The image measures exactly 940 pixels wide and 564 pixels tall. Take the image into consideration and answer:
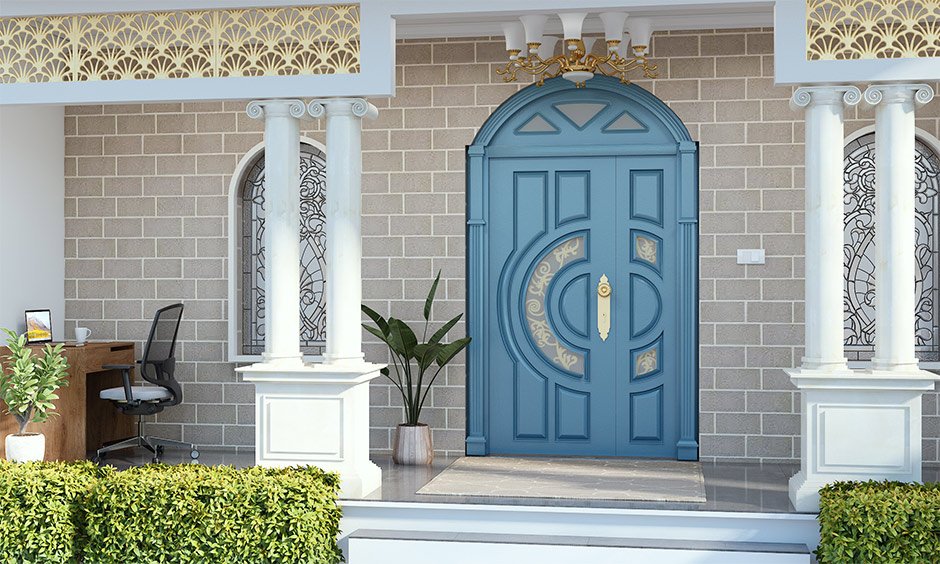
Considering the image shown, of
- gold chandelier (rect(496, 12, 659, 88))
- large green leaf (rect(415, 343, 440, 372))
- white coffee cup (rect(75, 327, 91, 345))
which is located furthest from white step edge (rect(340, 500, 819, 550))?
white coffee cup (rect(75, 327, 91, 345))

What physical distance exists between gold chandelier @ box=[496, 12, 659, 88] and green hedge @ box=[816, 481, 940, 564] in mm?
2831

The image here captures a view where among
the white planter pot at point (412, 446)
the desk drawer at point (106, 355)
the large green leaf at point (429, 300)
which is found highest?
the large green leaf at point (429, 300)

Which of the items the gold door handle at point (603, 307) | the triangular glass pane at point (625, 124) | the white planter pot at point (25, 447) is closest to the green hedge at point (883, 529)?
the gold door handle at point (603, 307)

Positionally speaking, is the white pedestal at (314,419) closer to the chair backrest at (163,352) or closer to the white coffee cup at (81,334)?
the chair backrest at (163,352)

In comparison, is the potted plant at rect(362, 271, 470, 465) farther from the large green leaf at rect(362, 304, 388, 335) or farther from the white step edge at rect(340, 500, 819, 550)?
the white step edge at rect(340, 500, 819, 550)

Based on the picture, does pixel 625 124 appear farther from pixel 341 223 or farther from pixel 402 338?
pixel 341 223

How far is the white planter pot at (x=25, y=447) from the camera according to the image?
5.72 meters

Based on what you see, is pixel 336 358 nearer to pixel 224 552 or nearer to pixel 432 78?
pixel 224 552

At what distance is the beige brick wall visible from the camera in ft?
21.1

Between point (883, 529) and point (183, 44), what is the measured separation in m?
4.15

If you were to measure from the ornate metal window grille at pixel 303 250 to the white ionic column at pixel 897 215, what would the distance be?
11.7 ft

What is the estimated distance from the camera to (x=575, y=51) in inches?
236

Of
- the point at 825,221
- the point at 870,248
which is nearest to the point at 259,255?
the point at 825,221

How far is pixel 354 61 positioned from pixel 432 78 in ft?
5.08
